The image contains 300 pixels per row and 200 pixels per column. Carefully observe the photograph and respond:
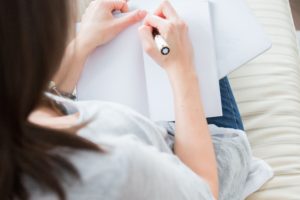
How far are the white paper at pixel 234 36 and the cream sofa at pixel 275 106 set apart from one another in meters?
0.16

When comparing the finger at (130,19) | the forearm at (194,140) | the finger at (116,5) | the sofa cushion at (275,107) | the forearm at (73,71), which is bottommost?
the sofa cushion at (275,107)

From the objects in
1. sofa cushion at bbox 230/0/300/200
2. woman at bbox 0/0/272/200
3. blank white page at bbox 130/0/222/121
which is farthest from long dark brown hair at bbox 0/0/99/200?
sofa cushion at bbox 230/0/300/200

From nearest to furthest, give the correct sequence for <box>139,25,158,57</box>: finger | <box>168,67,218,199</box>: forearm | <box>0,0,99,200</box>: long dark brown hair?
<box>0,0,99,200</box>: long dark brown hair < <box>168,67,218,199</box>: forearm < <box>139,25,158,57</box>: finger

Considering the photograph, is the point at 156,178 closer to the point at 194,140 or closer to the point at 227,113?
the point at 194,140

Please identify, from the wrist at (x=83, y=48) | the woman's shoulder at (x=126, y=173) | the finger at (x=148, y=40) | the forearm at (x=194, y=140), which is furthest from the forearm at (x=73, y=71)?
the woman's shoulder at (x=126, y=173)

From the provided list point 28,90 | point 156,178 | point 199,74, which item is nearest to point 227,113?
point 199,74

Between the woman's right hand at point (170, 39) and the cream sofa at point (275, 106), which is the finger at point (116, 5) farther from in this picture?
the cream sofa at point (275, 106)

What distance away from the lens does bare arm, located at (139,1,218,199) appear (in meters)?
0.72

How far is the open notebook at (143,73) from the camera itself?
846 millimetres

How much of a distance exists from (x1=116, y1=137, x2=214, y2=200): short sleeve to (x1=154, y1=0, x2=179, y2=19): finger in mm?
299

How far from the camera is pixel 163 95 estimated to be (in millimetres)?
852

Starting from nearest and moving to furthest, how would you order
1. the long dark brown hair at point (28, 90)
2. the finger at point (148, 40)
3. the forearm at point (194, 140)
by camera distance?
the long dark brown hair at point (28, 90)
the forearm at point (194, 140)
the finger at point (148, 40)

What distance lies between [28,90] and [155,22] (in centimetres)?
41

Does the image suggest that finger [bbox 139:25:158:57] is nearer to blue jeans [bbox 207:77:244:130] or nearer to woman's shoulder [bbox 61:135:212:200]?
blue jeans [bbox 207:77:244:130]
